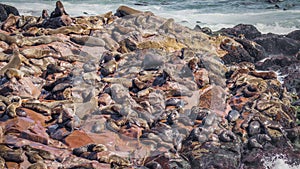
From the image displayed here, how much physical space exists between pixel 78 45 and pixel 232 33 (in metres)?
9.47

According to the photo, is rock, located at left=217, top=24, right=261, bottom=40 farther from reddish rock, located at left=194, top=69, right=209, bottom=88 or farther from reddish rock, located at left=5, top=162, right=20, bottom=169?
reddish rock, located at left=5, top=162, right=20, bottom=169

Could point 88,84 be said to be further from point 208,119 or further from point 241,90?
point 241,90

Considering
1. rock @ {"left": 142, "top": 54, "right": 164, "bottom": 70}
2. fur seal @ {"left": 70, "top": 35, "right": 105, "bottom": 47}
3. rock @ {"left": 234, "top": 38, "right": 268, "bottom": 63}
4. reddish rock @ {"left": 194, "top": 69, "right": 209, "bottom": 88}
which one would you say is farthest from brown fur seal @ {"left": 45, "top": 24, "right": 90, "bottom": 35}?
rock @ {"left": 234, "top": 38, "right": 268, "bottom": 63}

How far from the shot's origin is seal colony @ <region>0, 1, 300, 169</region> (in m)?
9.58

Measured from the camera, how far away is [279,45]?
63.8ft

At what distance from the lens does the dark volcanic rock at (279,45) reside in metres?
19.3

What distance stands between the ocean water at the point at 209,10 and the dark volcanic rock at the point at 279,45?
26.9ft

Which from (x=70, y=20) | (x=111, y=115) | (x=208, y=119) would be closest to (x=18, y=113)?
(x=111, y=115)

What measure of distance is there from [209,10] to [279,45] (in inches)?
678

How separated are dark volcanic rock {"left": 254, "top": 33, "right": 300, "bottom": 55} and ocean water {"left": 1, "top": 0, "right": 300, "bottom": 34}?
26.9 ft

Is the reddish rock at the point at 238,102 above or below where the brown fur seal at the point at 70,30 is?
below

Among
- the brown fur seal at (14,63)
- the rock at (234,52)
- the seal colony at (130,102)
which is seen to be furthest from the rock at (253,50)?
the brown fur seal at (14,63)

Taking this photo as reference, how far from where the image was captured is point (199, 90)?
1210 centimetres

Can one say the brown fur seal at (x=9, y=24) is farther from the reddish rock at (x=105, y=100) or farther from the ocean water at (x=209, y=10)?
the ocean water at (x=209, y=10)
